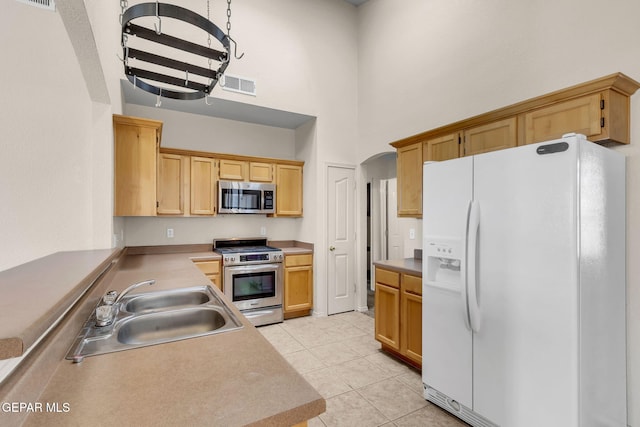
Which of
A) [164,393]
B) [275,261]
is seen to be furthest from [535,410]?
[275,261]

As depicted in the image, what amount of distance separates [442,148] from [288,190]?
2.37 m

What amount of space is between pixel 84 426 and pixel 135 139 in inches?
118

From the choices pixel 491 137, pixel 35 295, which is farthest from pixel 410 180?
pixel 35 295

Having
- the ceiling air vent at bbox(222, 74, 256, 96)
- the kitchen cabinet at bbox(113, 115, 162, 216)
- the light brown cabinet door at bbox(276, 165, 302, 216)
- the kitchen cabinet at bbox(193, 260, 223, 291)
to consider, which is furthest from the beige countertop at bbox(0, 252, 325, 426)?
the light brown cabinet door at bbox(276, 165, 302, 216)

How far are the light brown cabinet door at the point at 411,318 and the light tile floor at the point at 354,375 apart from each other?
218 mm

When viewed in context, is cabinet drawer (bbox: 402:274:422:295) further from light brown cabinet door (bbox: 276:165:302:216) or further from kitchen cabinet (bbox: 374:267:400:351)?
light brown cabinet door (bbox: 276:165:302:216)

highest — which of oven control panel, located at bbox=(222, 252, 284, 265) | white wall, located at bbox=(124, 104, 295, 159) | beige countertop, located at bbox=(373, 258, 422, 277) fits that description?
white wall, located at bbox=(124, 104, 295, 159)

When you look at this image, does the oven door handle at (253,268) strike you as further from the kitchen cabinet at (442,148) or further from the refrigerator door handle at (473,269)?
the refrigerator door handle at (473,269)

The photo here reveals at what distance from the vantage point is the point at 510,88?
2717mm

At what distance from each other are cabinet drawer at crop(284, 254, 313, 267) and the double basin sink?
7.25ft

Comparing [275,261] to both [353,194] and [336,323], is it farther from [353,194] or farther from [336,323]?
[353,194]

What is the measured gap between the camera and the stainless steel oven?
12.5 feet

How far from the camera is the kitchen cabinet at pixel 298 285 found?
165 inches

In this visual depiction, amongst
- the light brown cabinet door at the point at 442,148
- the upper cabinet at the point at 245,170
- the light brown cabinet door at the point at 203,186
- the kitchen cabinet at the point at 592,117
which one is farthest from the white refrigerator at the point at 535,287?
the light brown cabinet door at the point at 203,186
